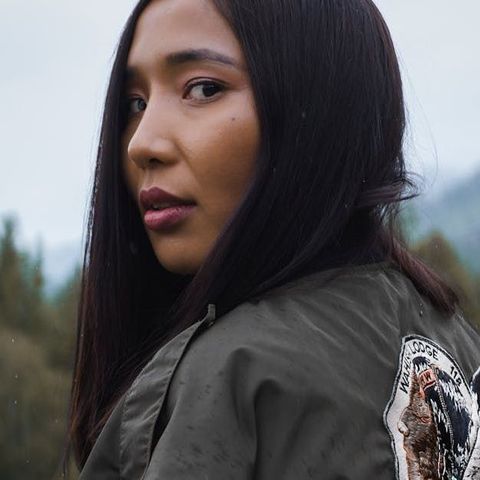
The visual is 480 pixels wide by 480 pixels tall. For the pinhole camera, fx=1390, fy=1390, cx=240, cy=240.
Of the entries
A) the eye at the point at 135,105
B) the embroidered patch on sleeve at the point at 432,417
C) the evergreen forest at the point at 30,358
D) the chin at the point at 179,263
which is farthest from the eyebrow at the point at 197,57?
the evergreen forest at the point at 30,358

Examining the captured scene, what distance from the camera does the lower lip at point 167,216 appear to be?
6.40 ft

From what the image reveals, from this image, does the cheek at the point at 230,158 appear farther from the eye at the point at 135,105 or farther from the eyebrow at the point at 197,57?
the eye at the point at 135,105

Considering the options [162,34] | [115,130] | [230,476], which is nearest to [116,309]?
[115,130]

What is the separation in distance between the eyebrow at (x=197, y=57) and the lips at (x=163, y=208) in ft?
0.59

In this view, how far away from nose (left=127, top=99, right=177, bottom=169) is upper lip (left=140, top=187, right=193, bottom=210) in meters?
0.04

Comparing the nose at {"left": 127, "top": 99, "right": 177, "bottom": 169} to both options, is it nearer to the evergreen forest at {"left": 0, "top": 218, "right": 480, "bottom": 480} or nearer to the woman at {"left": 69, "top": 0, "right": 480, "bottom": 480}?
the woman at {"left": 69, "top": 0, "right": 480, "bottom": 480}

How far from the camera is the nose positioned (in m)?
1.92

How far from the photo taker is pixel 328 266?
1.86 meters

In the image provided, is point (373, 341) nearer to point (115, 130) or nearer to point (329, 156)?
point (329, 156)

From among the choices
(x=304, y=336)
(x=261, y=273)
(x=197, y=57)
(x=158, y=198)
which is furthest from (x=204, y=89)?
(x=304, y=336)

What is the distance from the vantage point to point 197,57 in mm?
1934

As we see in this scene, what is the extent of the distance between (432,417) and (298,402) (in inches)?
9.2

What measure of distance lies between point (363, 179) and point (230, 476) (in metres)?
0.53

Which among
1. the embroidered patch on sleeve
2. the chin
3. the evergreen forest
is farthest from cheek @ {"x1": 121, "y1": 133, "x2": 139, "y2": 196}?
the evergreen forest
